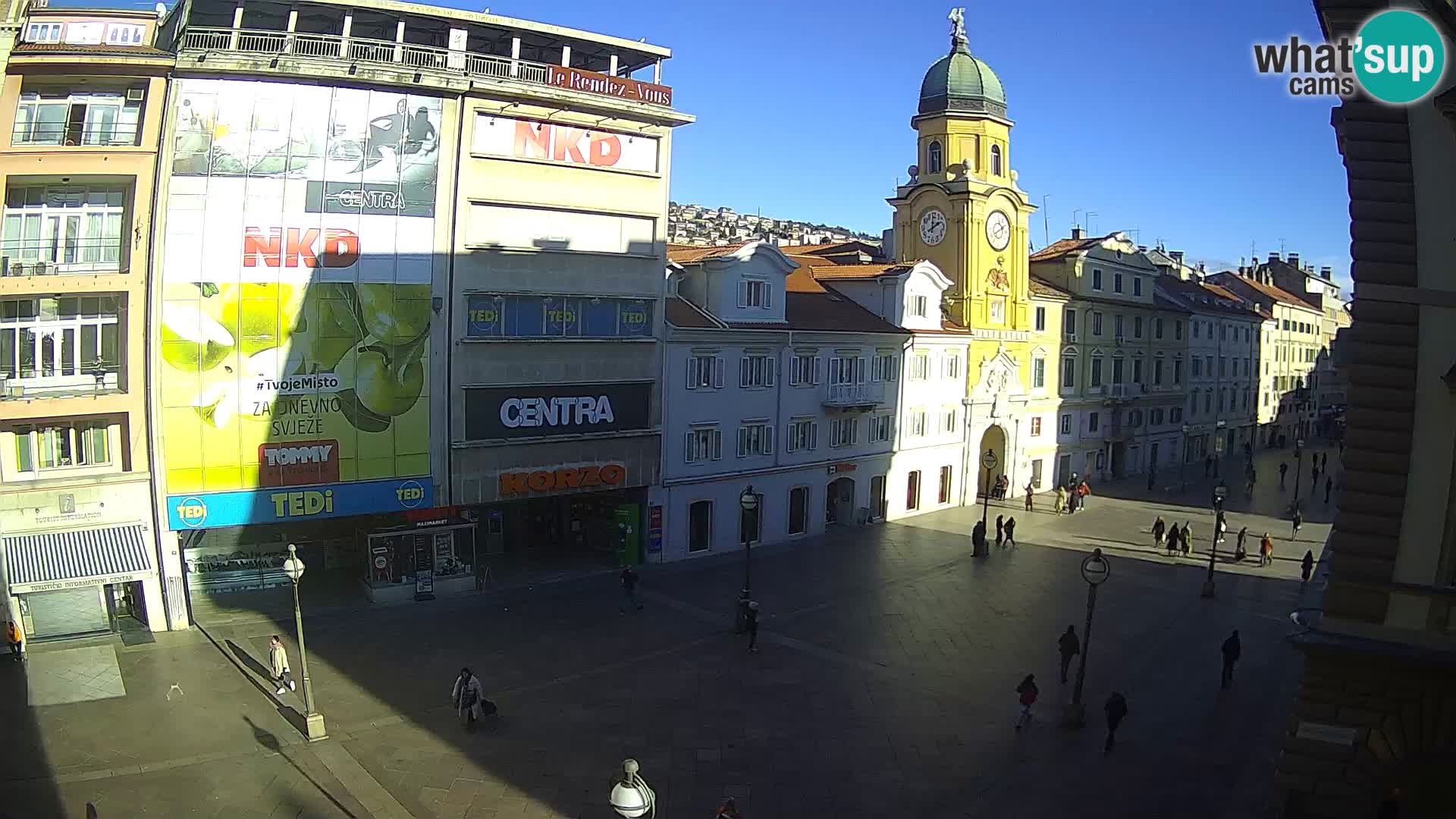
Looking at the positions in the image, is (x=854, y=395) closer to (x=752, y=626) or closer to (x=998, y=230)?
(x=998, y=230)

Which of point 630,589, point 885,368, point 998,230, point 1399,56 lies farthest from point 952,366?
point 1399,56

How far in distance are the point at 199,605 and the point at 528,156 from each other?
1646cm

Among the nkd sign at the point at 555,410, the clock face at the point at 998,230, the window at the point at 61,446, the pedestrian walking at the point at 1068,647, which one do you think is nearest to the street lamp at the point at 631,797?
the pedestrian walking at the point at 1068,647

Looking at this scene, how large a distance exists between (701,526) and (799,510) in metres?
5.82

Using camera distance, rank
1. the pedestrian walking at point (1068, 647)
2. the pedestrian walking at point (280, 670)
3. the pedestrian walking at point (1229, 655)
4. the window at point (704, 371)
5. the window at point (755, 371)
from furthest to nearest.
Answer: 1. the window at point (755, 371)
2. the window at point (704, 371)
3. the pedestrian walking at point (1229, 655)
4. the pedestrian walking at point (1068, 647)
5. the pedestrian walking at point (280, 670)

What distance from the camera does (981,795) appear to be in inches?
690

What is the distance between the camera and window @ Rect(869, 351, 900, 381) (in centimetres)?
4319

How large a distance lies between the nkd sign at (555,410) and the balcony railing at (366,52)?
31.5 feet

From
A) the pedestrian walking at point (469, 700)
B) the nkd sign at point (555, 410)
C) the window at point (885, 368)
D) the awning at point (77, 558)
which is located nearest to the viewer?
the pedestrian walking at point (469, 700)

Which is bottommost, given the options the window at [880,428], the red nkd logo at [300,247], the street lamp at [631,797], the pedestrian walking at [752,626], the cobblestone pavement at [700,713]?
the cobblestone pavement at [700,713]

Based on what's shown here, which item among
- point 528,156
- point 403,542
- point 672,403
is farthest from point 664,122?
point 403,542

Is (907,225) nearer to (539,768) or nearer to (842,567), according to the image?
(842,567)

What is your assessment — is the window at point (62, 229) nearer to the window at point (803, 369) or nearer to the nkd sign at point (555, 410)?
the nkd sign at point (555, 410)

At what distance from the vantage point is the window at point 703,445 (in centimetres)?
3553
